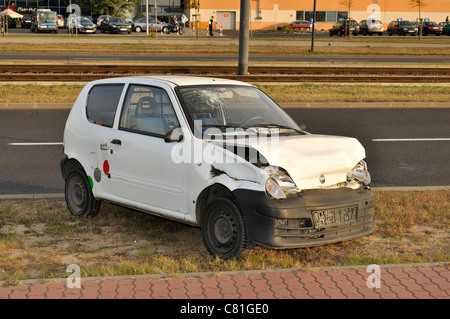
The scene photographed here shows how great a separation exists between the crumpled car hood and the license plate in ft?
0.81

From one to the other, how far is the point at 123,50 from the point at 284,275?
32117 mm

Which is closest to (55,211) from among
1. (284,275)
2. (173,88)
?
(173,88)

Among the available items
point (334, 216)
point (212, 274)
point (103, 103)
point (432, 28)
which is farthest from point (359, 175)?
point (432, 28)

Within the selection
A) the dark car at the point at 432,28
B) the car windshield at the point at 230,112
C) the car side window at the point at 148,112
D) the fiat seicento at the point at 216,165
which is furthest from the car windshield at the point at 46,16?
the car windshield at the point at 230,112

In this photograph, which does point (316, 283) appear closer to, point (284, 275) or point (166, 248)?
point (284, 275)

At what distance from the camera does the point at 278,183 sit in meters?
5.31

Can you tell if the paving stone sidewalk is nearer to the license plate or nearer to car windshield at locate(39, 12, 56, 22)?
the license plate

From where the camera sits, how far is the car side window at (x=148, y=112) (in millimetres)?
6185

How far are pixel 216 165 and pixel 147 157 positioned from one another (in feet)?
3.01

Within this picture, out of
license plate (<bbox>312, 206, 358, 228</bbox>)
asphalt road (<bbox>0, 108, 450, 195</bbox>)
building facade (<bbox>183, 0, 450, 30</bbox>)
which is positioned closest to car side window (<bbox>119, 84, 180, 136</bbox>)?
license plate (<bbox>312, 206, 358, 228</bbox>)

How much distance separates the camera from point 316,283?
4852 millimetres

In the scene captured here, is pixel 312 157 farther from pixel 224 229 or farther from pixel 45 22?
pixel 45 22

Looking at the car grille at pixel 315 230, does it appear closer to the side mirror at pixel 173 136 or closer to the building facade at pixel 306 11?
the side mirror at pixel 173 136

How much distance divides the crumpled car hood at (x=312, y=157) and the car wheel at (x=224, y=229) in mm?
531
